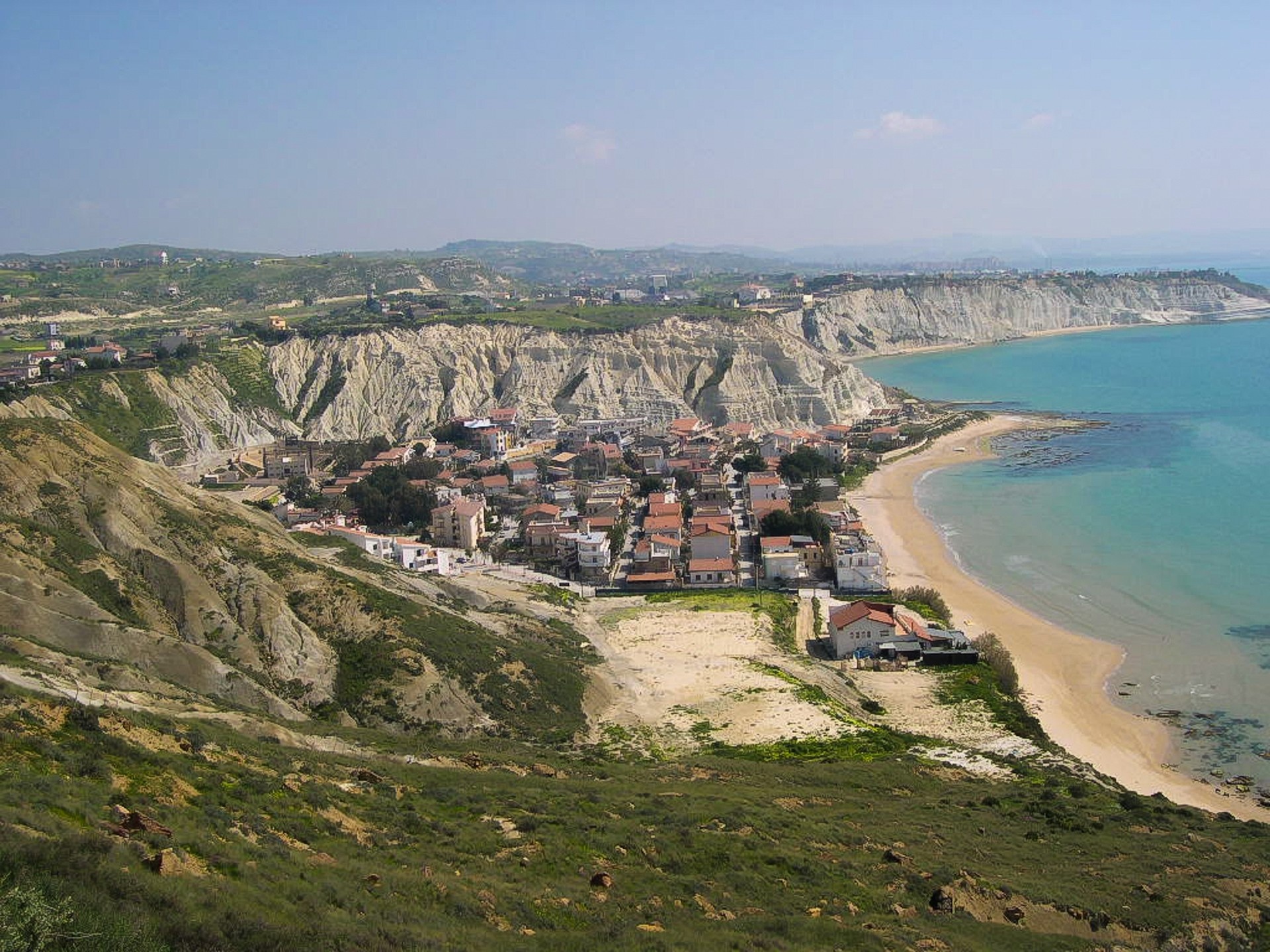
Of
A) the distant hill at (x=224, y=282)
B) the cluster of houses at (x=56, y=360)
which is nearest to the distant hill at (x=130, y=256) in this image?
the distant hill at (x=224, y=282)

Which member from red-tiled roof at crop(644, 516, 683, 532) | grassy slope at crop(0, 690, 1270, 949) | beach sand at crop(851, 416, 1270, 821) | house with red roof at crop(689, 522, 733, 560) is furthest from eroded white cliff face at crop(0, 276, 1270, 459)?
grassy slope at crop(0, 690, 1270, 949)

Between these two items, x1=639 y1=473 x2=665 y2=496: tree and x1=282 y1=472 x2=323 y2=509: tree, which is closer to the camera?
x1=282 y1=472 x2=323 y2=509: tree

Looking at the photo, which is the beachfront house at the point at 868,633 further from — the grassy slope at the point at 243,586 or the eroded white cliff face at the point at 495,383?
the eroded white cliff face at the point at 495,383

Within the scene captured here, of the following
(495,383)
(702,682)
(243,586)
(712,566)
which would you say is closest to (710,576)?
(712,566)

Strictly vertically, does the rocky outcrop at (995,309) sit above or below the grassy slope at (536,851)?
above

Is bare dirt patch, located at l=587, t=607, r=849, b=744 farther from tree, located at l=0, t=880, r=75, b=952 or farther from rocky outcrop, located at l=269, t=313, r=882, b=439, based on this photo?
rocky outcrop, located at l=269, t=313, r=882, b=439

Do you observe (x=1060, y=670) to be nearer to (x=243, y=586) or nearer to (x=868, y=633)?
(x=868, y=633)
